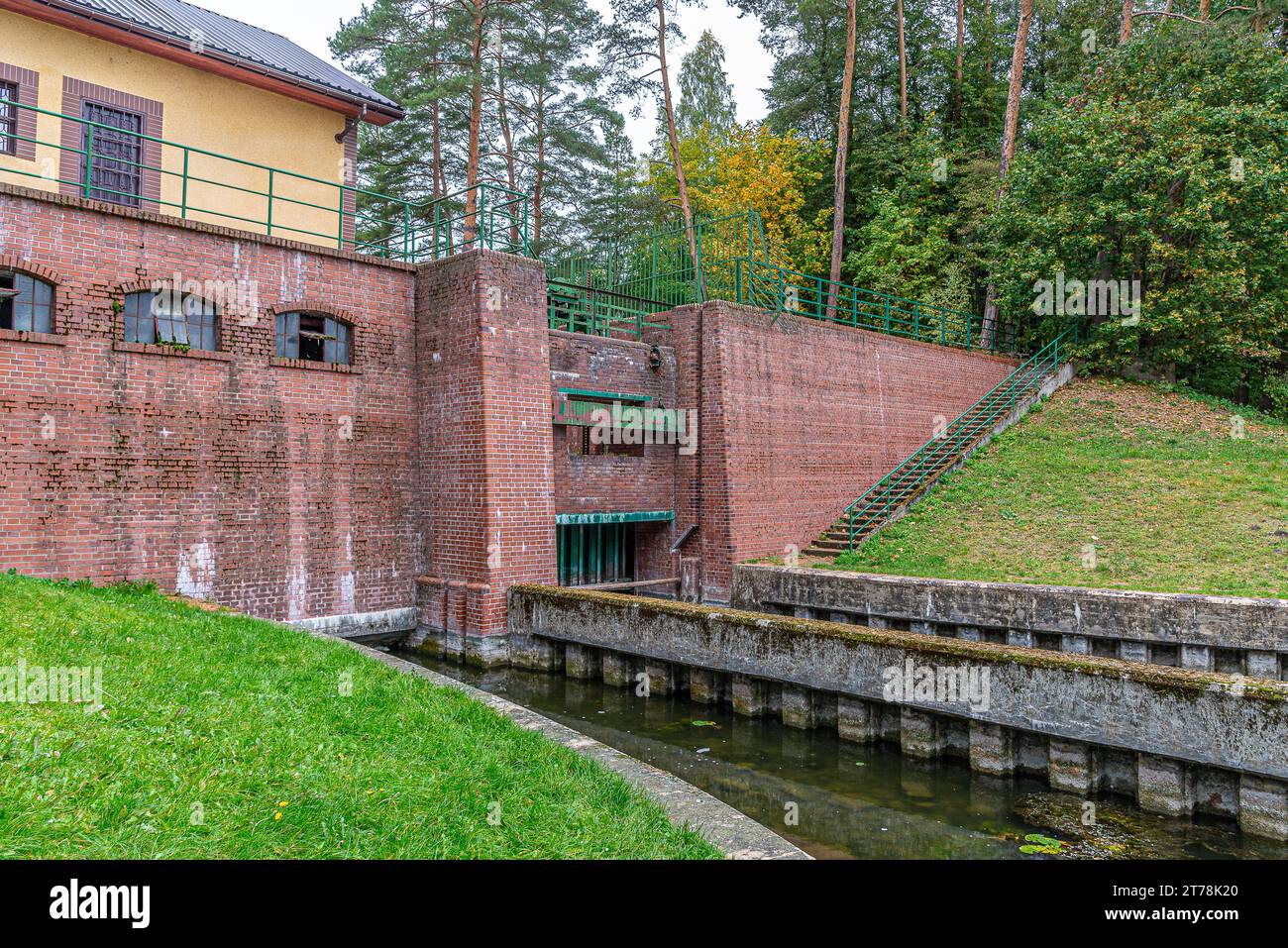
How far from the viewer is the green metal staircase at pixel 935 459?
15977 millimetres

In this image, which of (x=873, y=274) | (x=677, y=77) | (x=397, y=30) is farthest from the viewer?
(x=677, y=77)

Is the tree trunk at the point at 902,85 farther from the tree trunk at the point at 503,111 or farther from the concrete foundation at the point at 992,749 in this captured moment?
the concrete foundation at the point at 992,749

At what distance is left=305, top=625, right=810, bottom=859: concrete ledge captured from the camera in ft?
14.1

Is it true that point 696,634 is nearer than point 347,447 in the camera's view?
Yes

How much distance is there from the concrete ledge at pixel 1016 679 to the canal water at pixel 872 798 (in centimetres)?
54

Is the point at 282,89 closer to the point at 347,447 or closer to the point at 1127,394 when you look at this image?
the point at 347,447

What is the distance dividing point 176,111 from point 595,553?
35.2 ft

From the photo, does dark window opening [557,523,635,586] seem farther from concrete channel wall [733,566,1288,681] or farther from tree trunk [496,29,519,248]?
tree trunk [496,29,519,248]

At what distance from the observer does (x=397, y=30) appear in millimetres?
22094

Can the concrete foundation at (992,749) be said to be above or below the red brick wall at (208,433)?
below

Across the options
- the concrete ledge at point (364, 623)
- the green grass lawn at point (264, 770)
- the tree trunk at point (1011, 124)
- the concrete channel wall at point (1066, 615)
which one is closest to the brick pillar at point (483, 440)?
the concrete ledge at point (364, 623)

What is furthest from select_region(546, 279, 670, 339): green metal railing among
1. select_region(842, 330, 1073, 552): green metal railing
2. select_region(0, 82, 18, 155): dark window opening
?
select_region(0, 82, 18, 155): dark window opening

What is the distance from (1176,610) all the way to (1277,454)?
9247mm

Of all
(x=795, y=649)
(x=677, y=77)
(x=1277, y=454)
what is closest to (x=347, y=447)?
(x=795, y=649)
